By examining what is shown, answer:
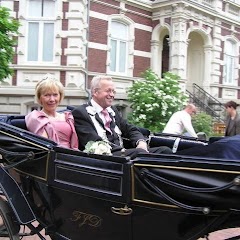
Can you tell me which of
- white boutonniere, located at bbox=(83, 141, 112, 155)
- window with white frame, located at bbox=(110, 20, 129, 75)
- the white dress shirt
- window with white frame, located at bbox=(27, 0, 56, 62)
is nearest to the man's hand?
white boutonniere, located at bbox=(83, 141, 112, 155)

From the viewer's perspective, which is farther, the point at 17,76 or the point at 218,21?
the point at 218,21

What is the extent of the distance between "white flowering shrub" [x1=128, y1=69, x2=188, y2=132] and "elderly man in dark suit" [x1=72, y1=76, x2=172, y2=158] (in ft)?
31.7

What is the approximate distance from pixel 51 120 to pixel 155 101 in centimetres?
1039

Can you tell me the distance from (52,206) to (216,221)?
1.38 metres

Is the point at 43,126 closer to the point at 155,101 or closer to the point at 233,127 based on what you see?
the point at 233,127

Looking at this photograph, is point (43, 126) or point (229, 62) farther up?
point (229, 62)

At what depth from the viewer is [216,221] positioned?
2.79 meters

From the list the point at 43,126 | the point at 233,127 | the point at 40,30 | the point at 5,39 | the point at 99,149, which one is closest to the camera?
the point at 99,149

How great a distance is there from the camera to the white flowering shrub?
571 inches

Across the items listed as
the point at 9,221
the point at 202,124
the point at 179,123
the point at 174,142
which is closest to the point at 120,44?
the point at 202,124

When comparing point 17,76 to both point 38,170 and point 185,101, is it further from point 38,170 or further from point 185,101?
point 38,170

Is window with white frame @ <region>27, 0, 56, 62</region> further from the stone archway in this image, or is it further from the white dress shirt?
the white dress shirt

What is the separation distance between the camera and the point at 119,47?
55.1ft

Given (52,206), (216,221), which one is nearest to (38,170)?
(52,206)
